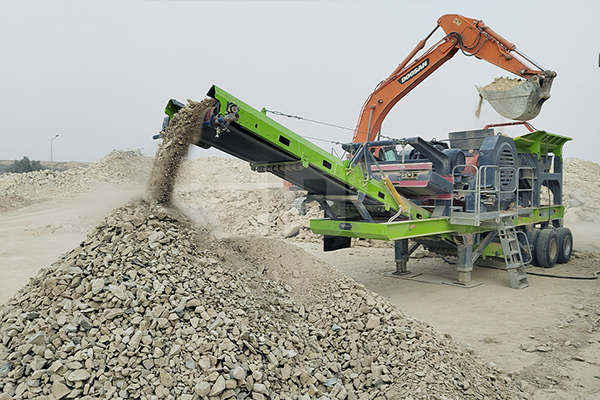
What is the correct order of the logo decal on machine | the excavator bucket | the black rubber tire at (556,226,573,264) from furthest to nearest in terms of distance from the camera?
1. the black rubber tire at (556,226,573,264)
2. the logo decal on machine
3. the excavator bucket

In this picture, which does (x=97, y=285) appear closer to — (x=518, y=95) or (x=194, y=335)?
(x=194, y=335)

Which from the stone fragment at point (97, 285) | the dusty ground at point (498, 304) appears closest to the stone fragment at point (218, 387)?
the stone fragment at point (97, 285)

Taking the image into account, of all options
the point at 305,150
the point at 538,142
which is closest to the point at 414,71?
the point at 538,142

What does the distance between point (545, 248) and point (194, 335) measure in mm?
7953

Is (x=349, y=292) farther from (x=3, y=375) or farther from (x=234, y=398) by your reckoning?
(x=3, y=375)

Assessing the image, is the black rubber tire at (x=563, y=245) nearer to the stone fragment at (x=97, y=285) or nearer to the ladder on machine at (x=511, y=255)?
the ladder on machine at (x=511, y=255)

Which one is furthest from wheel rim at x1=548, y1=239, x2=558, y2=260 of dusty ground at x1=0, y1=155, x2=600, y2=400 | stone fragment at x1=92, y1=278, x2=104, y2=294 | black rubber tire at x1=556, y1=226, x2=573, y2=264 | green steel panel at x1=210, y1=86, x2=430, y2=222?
stone fragment at x1=92, y1=278, x2=104, y2=294

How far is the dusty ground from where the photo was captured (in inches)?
181

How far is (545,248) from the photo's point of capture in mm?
9188

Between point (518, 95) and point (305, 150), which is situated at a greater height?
point (518, 95)

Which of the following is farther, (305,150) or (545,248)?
(545,248)

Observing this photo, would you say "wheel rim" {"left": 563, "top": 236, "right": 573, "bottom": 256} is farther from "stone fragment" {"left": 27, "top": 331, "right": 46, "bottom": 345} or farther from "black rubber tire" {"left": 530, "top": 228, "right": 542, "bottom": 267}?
"stone fragment" {"left": 27, "top": 331, "right": 46, "bottom": 345}

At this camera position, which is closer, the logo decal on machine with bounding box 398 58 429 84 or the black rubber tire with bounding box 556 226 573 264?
the logo decal on machine with bounding box 398 58 429 84

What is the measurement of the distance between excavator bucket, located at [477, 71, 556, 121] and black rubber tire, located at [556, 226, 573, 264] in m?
2.67
